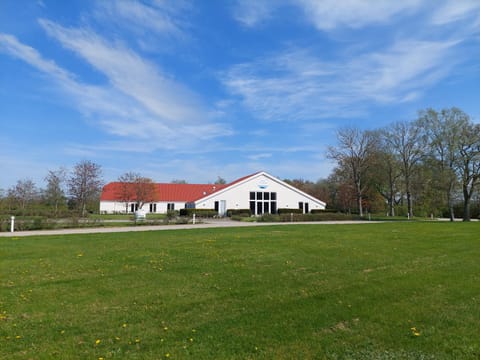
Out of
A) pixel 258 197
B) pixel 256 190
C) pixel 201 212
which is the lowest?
pixel 201 212

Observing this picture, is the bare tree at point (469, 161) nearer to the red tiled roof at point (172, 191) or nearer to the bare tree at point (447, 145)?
the bare tree at point (447, 145)

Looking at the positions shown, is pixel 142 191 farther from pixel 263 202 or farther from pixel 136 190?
pixel 263 202

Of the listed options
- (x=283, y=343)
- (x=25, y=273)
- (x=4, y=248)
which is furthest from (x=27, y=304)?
(x=4, y=248)

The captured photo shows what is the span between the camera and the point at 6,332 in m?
4.94

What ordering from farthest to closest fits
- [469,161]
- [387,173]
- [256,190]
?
[387,173]
[256,190]
[469,161]

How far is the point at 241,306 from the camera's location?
604 cm

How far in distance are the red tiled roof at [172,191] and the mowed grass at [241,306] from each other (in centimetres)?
5293

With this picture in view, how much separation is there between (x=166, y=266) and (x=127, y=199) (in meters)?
49.7

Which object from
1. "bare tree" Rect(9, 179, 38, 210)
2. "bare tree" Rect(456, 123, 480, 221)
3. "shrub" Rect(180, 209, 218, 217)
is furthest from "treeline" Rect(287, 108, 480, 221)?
"bare tree" Rect(9, 179, 38, 210)

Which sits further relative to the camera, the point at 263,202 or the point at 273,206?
the point at 273,206

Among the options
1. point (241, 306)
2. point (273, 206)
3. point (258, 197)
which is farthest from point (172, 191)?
point (241, 306)

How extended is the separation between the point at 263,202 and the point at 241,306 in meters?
44.8

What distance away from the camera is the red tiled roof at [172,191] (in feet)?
208

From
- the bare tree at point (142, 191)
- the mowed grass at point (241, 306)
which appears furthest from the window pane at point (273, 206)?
the mowed grass at point (241, 306)
